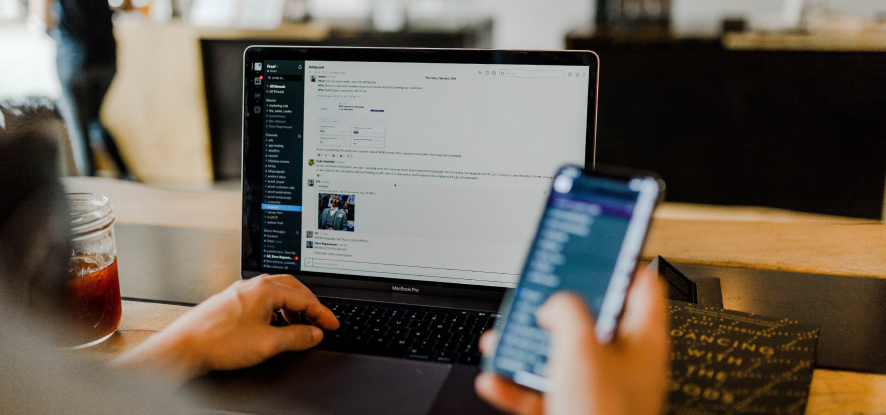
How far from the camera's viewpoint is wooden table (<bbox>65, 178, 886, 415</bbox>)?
0.54 meters

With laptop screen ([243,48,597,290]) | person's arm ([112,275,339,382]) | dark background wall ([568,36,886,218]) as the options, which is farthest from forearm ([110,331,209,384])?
dark background wall ([568,36,886,218])

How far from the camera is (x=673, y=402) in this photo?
1.49 feet

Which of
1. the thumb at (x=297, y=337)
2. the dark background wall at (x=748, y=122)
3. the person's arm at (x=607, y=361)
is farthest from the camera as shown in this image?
the dark background wall at (x=748, y=122)

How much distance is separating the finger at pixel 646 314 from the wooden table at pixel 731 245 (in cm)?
25

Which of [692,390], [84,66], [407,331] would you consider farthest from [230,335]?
[84,66]

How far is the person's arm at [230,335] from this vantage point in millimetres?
521

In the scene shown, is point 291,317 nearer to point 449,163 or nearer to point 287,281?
point 287,281

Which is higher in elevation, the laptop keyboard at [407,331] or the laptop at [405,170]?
the laptop at [405,170]

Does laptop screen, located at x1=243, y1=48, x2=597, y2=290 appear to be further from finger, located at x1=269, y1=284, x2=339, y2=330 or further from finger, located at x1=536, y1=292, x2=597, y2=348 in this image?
finger, located at x1=536, y1=292, x2=597, y2=348

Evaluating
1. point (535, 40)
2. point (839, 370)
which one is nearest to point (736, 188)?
point (535, 40)

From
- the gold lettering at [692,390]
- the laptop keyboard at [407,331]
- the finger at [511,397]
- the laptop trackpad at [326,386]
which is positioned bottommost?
the laptop trackpad at [326,386]

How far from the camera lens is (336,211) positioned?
72cm

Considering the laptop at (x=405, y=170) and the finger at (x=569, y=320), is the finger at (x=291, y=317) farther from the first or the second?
the finger at (x=569, y=320)

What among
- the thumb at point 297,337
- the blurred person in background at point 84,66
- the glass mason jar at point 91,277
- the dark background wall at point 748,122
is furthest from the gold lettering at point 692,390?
the dark background wall at point 748,122
